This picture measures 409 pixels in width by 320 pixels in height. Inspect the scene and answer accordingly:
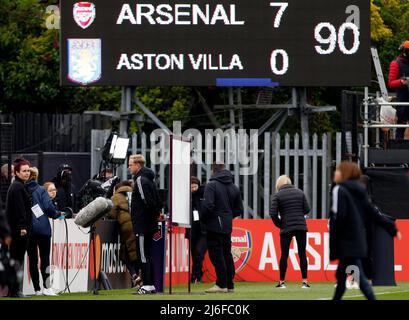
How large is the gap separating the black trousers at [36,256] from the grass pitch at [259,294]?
0.38 meters

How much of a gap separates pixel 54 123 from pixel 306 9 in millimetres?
6799

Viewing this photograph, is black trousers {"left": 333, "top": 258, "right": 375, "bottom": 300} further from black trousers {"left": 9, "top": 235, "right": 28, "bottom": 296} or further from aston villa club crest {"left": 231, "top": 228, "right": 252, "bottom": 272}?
aston villa club crest {"left": 231, "top": 228, "right": 252, "bottom": 272}

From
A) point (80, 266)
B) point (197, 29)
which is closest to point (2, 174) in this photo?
point (80, 266)

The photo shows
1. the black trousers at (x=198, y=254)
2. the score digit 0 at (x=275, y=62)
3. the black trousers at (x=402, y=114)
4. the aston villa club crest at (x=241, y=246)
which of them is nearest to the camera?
the black trousers at (x=198, y=254)

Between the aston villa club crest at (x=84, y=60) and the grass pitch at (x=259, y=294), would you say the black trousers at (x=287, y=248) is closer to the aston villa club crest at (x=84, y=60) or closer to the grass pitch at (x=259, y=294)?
the grass pitch at (x=259, y=294)

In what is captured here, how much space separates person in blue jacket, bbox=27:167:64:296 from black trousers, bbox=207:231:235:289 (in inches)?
90.6

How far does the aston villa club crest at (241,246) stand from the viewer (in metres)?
27.4

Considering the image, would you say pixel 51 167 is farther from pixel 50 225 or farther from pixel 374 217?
pixel 374 217

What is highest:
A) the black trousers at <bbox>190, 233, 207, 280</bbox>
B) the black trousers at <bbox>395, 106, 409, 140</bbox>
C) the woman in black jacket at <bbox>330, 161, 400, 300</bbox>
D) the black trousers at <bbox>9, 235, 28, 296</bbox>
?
the black trousers at <bbox>395, 106, 409, 140</bbox>

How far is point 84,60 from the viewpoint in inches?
1110

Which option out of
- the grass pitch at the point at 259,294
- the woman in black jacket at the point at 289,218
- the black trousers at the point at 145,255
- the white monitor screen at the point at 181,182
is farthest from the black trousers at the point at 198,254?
the black trousers at the point at 145,255

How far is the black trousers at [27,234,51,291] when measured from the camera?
20453mm

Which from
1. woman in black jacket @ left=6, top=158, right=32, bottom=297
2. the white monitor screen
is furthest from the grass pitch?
the white monitor screen

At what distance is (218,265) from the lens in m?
21.5
